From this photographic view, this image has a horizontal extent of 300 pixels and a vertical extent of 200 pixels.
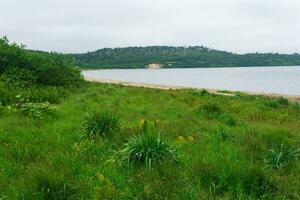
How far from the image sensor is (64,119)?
14.3 metres

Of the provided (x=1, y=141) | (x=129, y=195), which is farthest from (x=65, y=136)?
(x=129, y=195)

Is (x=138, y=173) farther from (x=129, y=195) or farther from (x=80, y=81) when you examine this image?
(x=80, y=81)

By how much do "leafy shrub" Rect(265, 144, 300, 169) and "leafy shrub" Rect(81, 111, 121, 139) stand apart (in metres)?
3.84

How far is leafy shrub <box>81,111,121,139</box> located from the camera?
1070 cm

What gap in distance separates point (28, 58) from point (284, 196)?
73.6 ft

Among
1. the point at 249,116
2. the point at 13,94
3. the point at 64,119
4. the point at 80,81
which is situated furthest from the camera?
the point at 80,81

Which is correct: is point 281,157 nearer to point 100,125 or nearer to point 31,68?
point 100,125

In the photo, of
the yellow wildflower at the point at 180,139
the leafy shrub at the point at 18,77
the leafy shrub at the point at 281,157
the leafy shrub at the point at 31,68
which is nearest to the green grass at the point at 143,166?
the leafy shrub at the point at 281,157

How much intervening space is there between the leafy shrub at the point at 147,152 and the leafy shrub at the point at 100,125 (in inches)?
87.9

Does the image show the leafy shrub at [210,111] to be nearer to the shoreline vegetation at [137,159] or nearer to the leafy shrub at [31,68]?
the shoreline vegetation at [137,159]

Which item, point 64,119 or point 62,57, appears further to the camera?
point 62,57

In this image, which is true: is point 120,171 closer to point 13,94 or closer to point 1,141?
point 1,141

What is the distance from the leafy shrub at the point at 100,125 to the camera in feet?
35.1

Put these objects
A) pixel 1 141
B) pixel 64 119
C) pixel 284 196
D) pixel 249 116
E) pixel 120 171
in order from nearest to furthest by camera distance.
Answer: pixel 284 196 → pixel 120 171 → pixel 1 141 → pixel 64 119 → pixel 249 116
